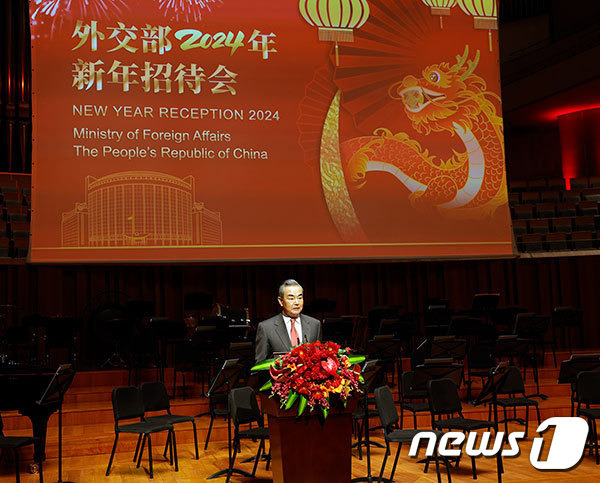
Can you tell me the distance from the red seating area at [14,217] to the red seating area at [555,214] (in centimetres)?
740

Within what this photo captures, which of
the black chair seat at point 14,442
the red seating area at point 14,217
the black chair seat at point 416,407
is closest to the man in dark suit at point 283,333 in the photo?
the black chair seat at point 14,442

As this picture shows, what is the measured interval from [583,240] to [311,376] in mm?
9046

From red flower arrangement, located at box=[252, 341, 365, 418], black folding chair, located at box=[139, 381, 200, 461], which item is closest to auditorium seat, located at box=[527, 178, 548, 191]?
black folding chair, located at box=[139, 381, 200, 461]

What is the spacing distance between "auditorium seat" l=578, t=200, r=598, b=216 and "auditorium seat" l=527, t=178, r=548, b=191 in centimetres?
131

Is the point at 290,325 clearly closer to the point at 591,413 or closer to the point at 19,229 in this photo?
the point at 591,413

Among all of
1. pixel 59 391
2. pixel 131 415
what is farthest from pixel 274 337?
pixel 131 415

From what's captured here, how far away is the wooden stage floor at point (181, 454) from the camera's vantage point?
552cm

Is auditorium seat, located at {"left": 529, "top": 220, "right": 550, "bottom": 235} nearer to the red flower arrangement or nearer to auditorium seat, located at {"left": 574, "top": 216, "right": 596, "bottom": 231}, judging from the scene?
auditorium seat, located at {"left": 574, "top": 216, "right": 596, "bottom": 231}

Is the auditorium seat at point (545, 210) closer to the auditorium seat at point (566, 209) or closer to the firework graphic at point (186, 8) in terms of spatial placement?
the auditorium seat at point (566, 209)

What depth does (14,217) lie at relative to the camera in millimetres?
10500

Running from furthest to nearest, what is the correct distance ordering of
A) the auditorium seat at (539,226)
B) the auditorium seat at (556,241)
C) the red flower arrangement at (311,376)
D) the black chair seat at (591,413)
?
1. the auditorium seat at (539,226)
2. the auditorium seat at (556,241)
3. the black chair seat at (591,413)
4. the red flower arrangement at (311,376)

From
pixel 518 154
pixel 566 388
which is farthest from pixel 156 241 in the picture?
pixel 518 154

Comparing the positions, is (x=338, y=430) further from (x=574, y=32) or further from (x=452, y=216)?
(x=574, y=32)

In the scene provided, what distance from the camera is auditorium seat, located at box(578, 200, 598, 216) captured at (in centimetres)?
1203
